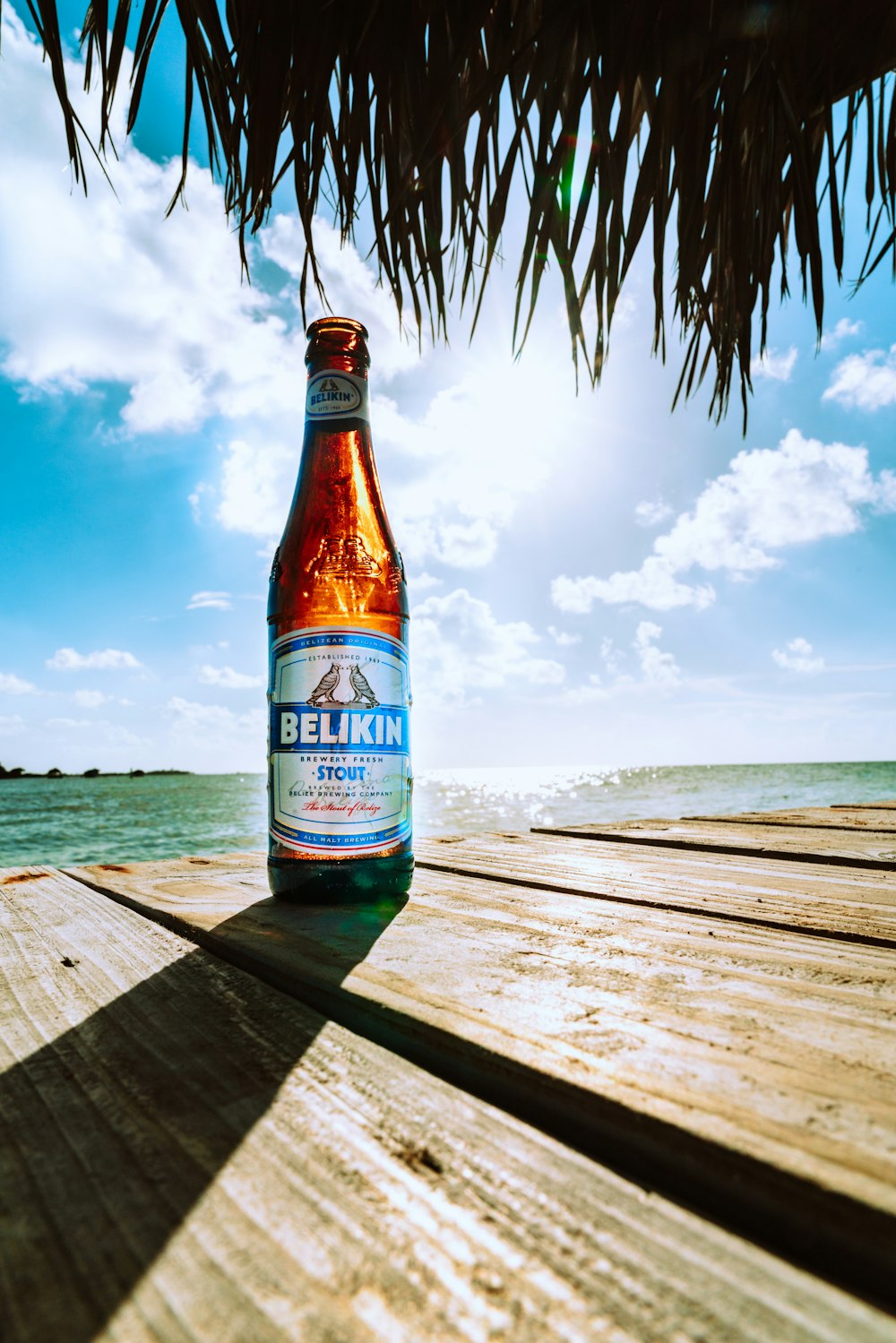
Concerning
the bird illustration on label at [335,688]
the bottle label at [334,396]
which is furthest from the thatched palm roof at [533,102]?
the bird illustration on label at [335,688]

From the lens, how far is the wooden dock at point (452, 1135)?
294 mm

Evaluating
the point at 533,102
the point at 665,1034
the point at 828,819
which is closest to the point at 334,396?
the point at 533,102

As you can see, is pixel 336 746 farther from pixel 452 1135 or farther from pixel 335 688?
pixel 452 1135

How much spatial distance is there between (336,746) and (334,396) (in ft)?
2.44

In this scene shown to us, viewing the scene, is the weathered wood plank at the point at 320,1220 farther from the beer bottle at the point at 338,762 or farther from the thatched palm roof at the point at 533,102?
the thatched palm roof at the point at 533,102

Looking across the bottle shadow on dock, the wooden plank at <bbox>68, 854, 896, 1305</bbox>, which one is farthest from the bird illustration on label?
the bottle shadow on dock

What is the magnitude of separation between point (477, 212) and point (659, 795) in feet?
85.3

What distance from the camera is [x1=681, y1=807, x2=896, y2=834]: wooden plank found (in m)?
1.83

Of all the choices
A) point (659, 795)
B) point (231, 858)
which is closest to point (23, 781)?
point (659, 795)

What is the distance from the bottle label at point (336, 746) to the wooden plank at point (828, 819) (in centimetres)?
123

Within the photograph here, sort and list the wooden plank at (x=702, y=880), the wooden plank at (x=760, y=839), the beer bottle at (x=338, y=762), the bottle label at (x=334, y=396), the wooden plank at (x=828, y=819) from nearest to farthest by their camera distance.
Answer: the wooden plank at (x=702, y=880) < the beer bottle at (x=338, y=762) < the wooden plank at (x=760, y=839) < the bottle label at (x=334, y=396) < the wooden plank at (x=828, y=819)

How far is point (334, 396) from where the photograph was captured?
145 cm

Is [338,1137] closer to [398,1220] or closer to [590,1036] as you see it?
[398,1220]

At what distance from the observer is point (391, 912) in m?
1.00
